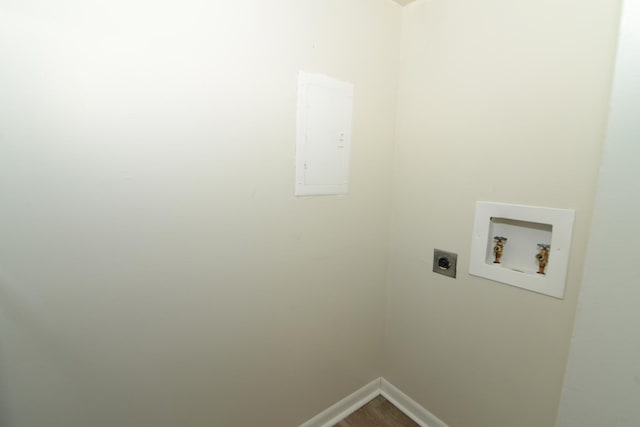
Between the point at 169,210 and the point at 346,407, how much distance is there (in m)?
1.42

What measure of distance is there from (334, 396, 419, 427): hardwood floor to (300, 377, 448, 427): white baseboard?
0.07ft

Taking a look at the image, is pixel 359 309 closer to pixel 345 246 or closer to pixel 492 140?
pixel 345 246

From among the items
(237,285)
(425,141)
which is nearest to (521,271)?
(425,141)

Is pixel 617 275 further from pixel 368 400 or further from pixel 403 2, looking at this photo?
pixel 403 2

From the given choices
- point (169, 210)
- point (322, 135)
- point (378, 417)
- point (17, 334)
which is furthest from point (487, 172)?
point (17, 334)

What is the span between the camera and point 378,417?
4.85ft

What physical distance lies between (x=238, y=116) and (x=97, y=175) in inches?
18.7

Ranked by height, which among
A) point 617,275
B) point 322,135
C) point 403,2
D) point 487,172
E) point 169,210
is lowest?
point 617,275

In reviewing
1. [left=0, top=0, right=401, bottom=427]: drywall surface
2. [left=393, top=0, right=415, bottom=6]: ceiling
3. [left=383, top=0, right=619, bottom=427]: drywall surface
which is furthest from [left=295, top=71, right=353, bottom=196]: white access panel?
[left=393, top=0, right=415, bottom=6]: ceiling

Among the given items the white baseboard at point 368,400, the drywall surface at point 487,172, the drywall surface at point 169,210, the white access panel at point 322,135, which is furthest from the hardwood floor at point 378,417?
the white access panel at point 322,135

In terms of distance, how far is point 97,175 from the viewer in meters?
0.77

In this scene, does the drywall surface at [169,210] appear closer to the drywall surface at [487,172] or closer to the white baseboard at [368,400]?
the white baseboard at [368,400]

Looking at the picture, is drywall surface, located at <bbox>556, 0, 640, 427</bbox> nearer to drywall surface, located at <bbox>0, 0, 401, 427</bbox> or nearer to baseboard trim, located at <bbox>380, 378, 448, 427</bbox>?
baseboard trim, located at <bbox>380, 378, 448, 427</bbox>

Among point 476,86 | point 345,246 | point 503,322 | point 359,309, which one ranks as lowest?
point 359,309
